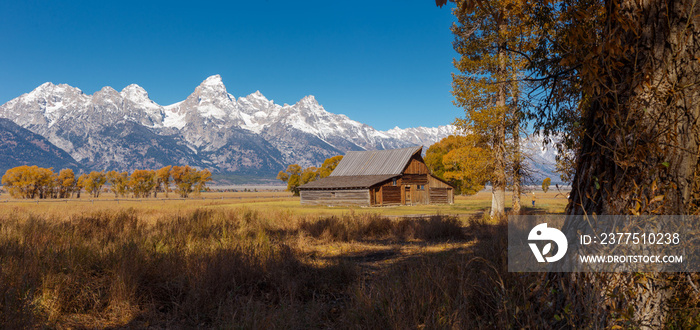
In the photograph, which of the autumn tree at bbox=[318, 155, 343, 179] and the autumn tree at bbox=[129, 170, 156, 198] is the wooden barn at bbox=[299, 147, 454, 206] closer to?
the autumn tree at bbox=[318, 155, 343, 179]

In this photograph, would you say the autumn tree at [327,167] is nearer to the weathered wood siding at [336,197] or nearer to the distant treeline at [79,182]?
the weathered wood siding at [336,197]

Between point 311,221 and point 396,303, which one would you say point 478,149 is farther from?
point 396,303

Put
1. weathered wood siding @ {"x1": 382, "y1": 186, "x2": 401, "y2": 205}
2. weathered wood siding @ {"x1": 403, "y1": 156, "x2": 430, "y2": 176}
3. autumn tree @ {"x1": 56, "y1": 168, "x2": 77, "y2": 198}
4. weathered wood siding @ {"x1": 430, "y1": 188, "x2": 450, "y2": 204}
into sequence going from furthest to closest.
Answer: autumn tree @ {"x1": 56, "y1": 168, "x2": 77, "y2": 198}
weathered wood siding @ {"x1": 430, "y1": 188, "x2": 450, "y2": 204}
weathered wood siding @ {"x1": 403, "y1": 156, "x2": 430, "y2": 176}
weathered wood siding @ {"x1": 382, "y1": 186, "x2": 401, "y2": 205}

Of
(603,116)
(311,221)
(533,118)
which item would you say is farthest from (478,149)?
(603,116)

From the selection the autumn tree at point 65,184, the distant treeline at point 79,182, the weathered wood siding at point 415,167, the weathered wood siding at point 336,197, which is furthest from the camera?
the autumn tree at point 65,184

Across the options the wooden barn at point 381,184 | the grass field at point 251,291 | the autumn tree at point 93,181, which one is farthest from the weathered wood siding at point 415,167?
the autumn tree at point 93,181

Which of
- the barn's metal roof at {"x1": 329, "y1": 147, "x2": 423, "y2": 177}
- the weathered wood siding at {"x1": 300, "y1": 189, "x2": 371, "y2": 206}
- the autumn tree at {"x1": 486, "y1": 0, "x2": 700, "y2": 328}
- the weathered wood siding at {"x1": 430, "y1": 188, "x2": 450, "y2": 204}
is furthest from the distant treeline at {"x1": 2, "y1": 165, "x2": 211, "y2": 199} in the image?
the autumn tree at {"x1": 486, "y1": 0, "x2": 700, "y2": 328}

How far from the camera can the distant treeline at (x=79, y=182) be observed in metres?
71.9

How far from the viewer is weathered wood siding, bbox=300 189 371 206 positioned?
40.2 metres

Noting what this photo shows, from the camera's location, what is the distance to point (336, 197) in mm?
42531

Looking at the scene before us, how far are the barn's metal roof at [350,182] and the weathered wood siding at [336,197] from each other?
0.83 metres

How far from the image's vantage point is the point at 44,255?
227 inches

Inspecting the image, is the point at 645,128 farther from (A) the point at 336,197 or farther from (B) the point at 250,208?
(A) the point at 336,197

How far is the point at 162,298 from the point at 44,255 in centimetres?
219
